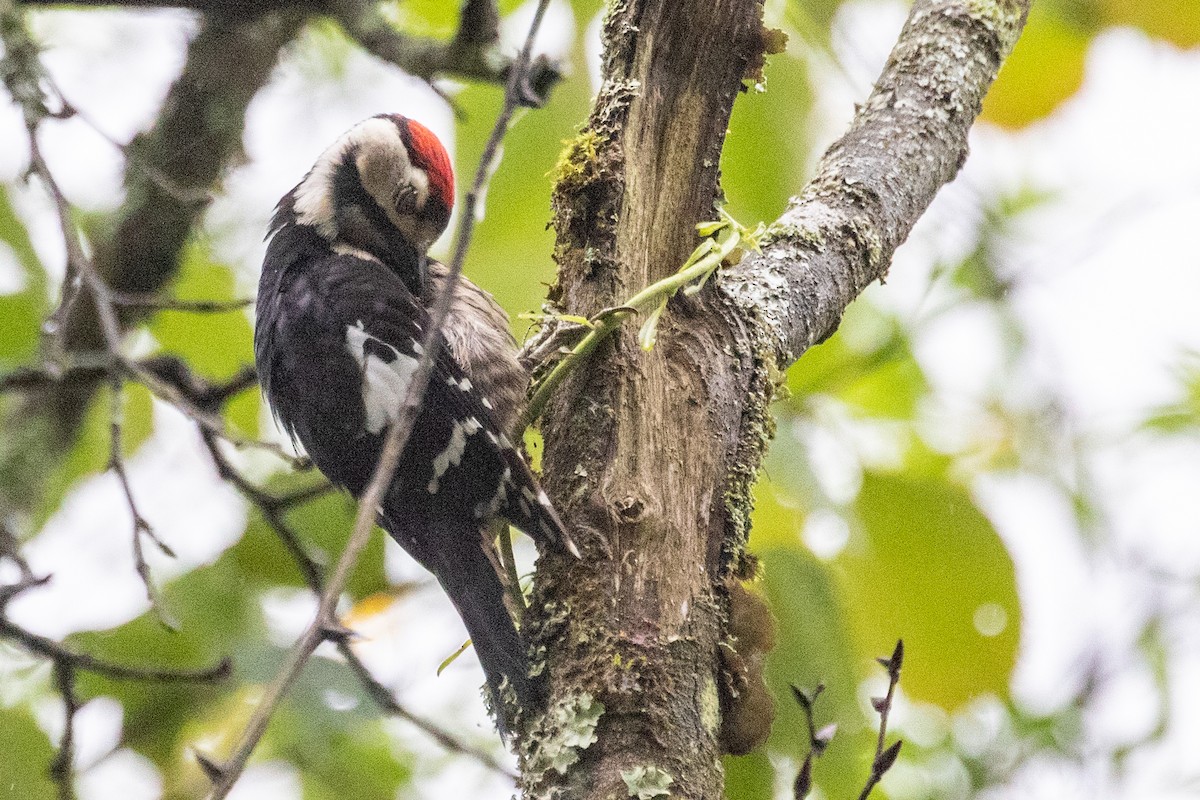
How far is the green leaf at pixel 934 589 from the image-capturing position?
158 cm

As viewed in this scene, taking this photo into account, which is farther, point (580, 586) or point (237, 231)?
point (237, 231)

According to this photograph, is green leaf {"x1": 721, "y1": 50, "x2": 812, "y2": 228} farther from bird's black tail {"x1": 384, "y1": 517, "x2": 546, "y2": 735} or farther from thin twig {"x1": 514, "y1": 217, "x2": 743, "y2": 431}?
bird's black tail {"x1": 384, "y1": 517, "x2": 546, "y2": 735}

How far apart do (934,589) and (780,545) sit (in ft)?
0.75

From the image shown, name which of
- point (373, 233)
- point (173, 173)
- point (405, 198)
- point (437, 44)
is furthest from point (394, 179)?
point (173, 173)

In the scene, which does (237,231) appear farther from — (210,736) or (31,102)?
(210,736)

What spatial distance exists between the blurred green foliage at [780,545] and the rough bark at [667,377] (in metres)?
0.14

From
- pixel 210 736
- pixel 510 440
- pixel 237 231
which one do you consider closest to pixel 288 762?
pixel 210 736

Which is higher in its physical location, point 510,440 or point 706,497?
point 510,440

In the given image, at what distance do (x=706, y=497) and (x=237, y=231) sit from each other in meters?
1.94

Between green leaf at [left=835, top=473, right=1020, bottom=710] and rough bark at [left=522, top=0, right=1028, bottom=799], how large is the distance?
0.28 metres

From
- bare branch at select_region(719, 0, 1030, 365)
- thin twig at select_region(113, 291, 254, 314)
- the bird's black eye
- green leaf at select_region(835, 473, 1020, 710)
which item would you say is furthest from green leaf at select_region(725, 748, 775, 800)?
the bird's black eye

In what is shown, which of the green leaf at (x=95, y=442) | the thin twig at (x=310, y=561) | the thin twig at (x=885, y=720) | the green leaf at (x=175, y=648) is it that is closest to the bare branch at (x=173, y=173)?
the green leaf at (x=95, y=442)

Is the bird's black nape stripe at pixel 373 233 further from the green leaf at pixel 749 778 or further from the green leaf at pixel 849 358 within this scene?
the green leaf at pixel 749 778

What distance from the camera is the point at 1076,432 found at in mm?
2131
